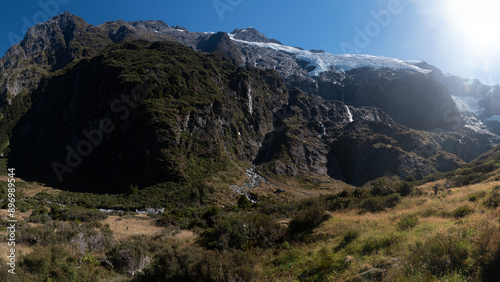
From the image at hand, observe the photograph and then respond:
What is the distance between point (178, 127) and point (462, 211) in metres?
75.7

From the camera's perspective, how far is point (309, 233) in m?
13.3

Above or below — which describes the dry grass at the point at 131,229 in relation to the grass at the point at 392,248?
below

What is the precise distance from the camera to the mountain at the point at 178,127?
78562 millimetres

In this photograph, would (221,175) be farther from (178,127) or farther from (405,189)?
(405,189)

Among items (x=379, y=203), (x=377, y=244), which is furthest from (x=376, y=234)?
(x=379, y=203)

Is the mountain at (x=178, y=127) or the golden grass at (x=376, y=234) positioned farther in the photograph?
the mountain at (x=178, y=127)

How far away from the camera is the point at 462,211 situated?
39.3ft

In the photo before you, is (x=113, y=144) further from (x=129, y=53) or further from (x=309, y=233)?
(x=309, y=233)

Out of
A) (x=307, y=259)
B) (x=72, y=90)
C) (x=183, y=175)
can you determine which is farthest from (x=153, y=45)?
(x=307, y=259)

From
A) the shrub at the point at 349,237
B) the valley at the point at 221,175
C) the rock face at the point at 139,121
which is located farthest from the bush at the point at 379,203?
the rock face at the point at 139,121

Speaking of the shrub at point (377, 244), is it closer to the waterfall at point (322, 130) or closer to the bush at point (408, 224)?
the bush at point (408, 224)

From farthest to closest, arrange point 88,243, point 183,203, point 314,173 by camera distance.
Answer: point 314,173, point 183,203, point 88,243

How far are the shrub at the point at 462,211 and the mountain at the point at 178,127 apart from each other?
60621mm

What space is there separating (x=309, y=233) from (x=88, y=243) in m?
14.0
